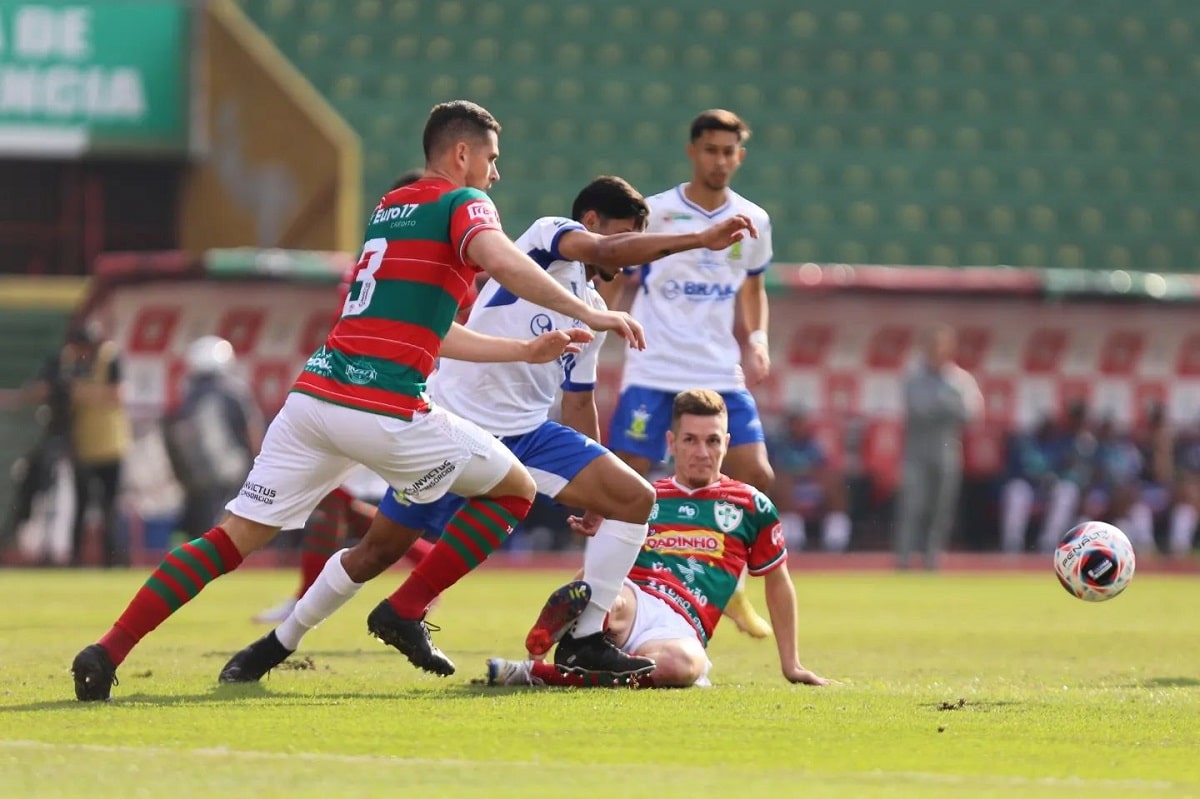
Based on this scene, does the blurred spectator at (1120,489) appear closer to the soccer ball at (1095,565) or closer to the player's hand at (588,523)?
the soccer ball at (1095,565)

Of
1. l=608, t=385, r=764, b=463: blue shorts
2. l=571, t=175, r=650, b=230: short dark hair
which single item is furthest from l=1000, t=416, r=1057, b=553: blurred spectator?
l=571, t=175, r=650, b=230: short dark hair

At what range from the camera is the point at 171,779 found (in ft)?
16.1

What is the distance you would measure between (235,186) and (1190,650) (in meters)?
13.9

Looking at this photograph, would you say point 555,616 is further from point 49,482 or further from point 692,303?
point 49,482

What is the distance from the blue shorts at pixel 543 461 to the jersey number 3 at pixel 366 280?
0.78 metres

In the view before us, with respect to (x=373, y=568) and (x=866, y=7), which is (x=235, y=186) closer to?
(x=866, y=7)

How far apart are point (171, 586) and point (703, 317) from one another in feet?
13.6

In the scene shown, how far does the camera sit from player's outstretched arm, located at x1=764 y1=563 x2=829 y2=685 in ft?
24.5

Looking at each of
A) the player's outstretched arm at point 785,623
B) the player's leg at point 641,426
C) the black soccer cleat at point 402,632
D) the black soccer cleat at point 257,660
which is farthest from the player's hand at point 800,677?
the player's leg at point 641,426

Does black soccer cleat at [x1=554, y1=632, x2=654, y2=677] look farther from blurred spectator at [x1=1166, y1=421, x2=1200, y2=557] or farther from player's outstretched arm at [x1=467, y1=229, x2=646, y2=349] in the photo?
blurred spectator at [x1=1166, y1=421, x2=1200, y2=557]

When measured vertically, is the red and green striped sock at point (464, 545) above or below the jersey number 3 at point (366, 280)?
below

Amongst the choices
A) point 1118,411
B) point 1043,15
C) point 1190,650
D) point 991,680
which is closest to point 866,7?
point 1043,15

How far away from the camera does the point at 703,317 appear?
10.2 m

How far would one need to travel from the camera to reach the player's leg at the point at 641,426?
9.88 metres
